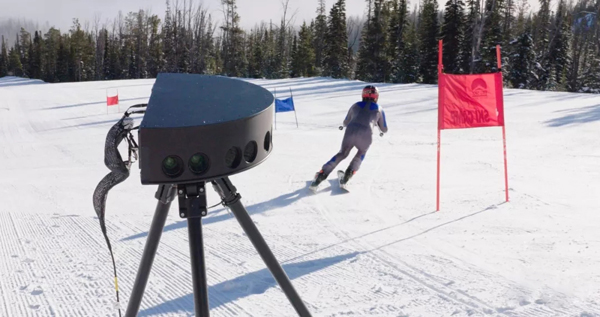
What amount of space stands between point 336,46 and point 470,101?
45.1 m

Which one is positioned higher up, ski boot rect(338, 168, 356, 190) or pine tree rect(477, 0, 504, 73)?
pine tree rect(477, 0, 504, 73)

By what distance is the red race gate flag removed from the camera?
20.0 feet

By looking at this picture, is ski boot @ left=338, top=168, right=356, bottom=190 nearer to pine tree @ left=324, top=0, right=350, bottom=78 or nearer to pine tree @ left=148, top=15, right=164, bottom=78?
pine tree @ left=324, top=0, right=350, bottom=78

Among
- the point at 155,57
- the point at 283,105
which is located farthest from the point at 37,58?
the point at 283,105

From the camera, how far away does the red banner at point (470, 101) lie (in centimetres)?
609

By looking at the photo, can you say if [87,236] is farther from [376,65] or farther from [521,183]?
[376,65]

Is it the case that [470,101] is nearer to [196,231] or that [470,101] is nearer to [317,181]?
[317,181]

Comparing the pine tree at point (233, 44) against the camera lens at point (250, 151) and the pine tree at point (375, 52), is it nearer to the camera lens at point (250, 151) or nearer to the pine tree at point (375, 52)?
the pine tree at point (375, 52)

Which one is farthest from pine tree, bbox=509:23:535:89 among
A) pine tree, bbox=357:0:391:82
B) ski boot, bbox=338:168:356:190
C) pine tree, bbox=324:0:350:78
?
ski boot, bbox=338:168:356:190

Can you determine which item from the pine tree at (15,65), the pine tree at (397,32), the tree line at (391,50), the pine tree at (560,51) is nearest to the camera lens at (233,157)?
the tree line at (391,50)

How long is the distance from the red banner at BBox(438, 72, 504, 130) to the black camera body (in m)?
5.17

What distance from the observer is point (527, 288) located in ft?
12.2

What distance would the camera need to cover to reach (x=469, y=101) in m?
6.20

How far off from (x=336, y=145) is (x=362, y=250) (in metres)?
7.35
